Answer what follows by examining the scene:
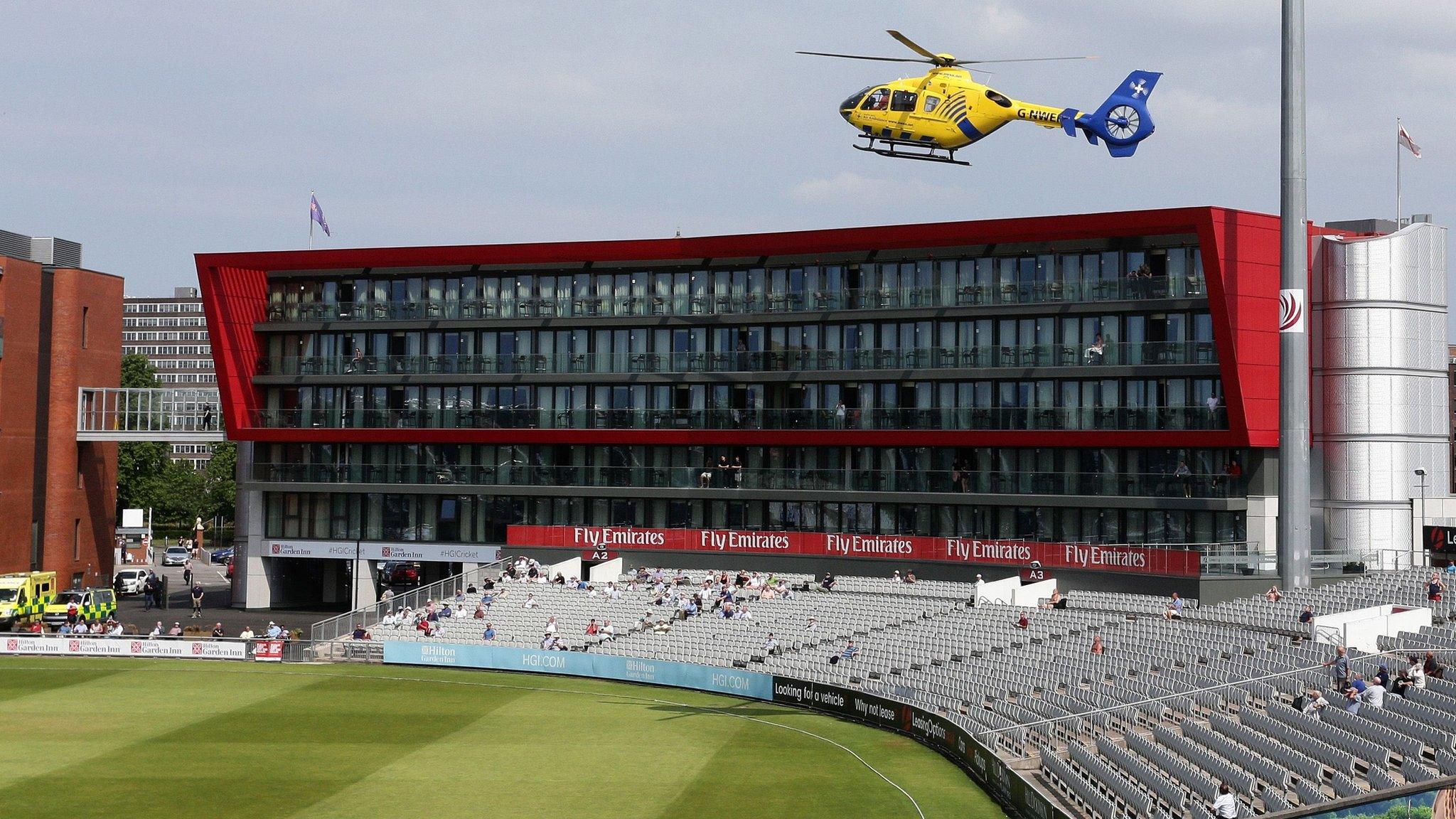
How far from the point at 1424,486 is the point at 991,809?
37075 mm

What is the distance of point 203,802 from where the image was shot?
3189cm

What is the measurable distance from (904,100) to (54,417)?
5260cm

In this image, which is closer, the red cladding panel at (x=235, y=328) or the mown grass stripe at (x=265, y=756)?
the mown grass stripe at (x=265, y=756)

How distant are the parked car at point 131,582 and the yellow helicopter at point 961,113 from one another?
51.6m

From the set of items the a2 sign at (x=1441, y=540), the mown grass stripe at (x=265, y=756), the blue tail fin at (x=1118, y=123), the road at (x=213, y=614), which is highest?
the blue tail fin at (x=1118, y=123)

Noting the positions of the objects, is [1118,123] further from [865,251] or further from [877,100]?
[865,251]

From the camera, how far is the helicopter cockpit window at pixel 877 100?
46.1 m

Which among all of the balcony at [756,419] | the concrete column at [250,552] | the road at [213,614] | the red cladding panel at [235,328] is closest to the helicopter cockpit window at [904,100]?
the balcony at [756,419]

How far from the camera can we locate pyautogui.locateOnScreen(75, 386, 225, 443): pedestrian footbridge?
250 feet

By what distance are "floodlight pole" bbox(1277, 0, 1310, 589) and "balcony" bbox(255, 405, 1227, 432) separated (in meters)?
5.21

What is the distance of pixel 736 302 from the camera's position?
68.2 m

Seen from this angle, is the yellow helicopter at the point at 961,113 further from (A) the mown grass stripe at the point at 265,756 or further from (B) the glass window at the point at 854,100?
(A) the mown grass stripe at the point at 265,756

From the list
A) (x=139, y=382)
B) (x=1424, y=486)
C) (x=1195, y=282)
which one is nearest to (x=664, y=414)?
(x=1195, y=282)

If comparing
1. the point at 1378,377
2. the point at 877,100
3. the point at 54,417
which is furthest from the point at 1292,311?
the point at 54,417
